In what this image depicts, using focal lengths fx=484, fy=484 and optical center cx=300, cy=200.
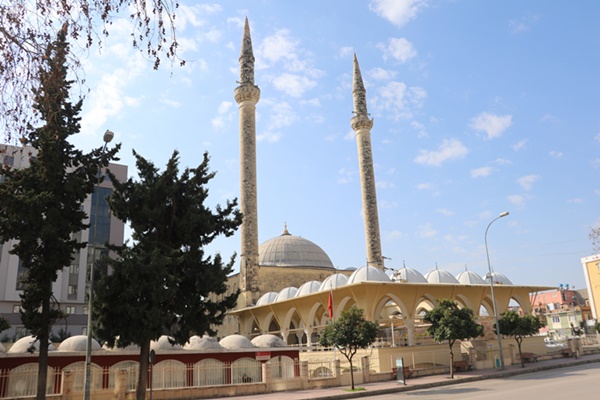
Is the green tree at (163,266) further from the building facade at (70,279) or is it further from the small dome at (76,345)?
the building facade at (70,279)

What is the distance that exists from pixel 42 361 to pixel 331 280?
2186cm

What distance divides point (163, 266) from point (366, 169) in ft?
113

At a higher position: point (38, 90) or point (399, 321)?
point (38, 90)

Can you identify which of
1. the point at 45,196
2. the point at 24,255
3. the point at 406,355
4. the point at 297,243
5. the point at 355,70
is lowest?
the point at 406,355

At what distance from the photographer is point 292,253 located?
2062 inches

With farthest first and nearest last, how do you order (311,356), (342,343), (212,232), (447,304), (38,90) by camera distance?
(311,356) → (447,304) → (342,343) → (212,232) → (38,90)

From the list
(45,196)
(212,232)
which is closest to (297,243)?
(212,232)

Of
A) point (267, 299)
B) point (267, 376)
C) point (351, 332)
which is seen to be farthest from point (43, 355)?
point (267, 299)

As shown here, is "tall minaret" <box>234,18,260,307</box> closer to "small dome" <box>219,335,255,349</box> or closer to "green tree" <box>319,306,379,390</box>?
"small dome" <box>219,335,255,349</box>

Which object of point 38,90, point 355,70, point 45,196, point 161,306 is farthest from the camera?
point 355,70

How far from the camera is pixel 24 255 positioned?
15.2 meters

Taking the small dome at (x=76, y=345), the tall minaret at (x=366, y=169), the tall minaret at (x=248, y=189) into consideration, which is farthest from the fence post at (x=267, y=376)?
the tall minaret at (x=366, y=169)

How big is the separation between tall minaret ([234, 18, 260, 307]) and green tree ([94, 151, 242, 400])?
21565 millimetres

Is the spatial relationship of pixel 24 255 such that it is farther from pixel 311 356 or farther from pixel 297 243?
pixel 297 243
